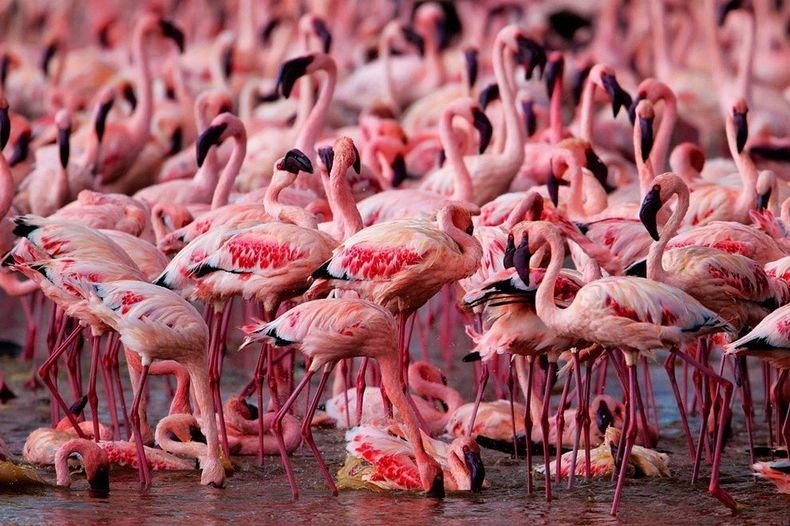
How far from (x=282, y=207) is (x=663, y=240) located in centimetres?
206

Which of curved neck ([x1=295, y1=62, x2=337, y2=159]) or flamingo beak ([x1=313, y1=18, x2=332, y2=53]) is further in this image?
flamingo beak ([x1=313, y1=18, x2=332, y2=53])

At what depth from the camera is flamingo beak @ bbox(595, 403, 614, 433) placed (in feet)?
25.3

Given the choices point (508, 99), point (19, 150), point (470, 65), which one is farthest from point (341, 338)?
point (470, 65)

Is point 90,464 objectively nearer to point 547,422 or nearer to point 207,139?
point 547,422

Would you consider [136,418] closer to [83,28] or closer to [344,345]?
[344,345]

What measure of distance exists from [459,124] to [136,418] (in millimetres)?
6301

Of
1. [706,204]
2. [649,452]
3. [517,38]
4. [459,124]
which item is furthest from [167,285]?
[459,124]

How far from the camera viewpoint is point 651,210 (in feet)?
22.1

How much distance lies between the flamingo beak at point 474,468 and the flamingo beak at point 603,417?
1.14m

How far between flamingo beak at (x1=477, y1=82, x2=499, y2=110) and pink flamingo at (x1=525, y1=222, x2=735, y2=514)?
5.39m

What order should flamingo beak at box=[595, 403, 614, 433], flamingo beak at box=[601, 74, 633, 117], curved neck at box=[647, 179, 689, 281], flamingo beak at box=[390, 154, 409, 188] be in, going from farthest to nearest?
flamingo beak at box=[390, 154, 409, 188], flamingo beak at box=[601, 74, 633, 117], flamingo beak at box=[595, 403, 614, 433], curved neck at box=[647, 179, 689, 281]

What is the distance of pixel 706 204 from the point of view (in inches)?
364

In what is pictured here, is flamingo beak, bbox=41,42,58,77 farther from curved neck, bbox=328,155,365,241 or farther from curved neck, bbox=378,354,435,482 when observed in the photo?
curved neck, bbox=378,354,435,482

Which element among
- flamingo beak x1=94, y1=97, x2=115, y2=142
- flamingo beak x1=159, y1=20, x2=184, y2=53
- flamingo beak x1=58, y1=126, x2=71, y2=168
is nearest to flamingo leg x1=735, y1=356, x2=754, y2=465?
flamingo beak x1=58, y1=126, x2=71, y2=168
